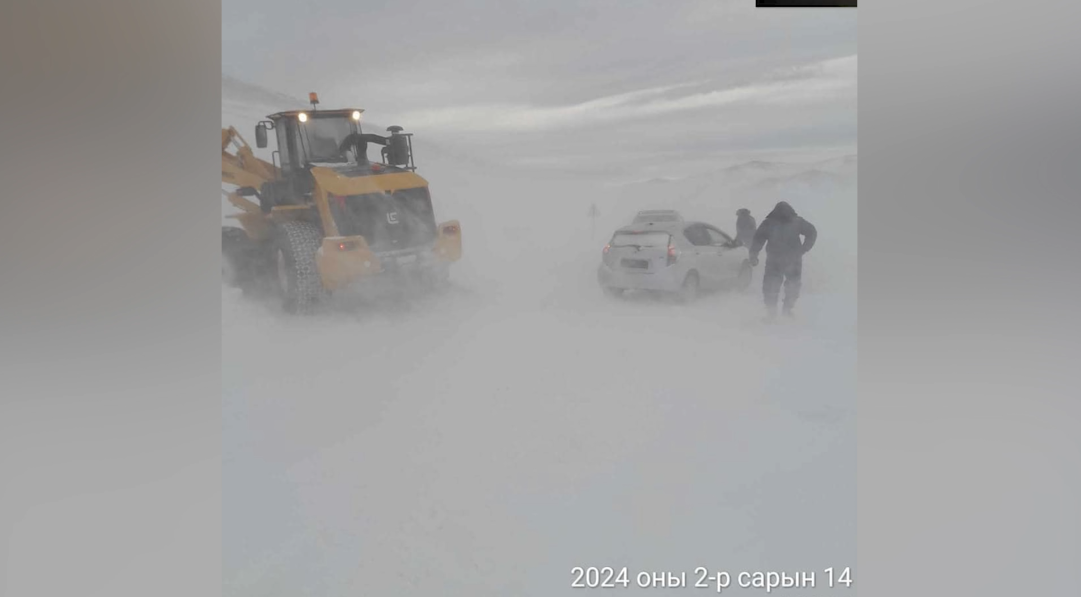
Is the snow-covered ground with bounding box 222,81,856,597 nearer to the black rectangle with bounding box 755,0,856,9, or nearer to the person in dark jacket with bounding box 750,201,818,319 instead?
the person in dark jacket with bounding box 750,201,818,319

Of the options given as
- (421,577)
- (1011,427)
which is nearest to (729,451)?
(1011,427)

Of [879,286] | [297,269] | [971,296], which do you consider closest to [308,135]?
[297,269]

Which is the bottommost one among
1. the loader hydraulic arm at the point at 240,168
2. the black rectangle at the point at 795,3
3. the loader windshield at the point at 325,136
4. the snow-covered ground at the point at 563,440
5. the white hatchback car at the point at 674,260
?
the snow-covered ground at the point at 563,440

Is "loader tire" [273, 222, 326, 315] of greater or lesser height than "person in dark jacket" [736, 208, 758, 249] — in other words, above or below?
below

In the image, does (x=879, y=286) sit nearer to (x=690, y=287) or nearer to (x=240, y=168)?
(x=690, y=287)

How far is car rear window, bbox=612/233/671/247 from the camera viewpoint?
2.41 metres

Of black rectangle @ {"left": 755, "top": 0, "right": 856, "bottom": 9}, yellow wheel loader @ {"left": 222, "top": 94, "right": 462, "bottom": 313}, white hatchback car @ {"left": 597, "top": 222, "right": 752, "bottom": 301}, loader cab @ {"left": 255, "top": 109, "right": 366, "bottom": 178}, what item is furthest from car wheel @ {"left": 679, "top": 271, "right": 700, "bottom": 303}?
loader cab @ {"left": 255, "top": 109, "right": 366, "bottom": 178}

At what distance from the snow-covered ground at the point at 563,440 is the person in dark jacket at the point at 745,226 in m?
Answer: 0.03

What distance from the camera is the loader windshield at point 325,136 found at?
2430mm

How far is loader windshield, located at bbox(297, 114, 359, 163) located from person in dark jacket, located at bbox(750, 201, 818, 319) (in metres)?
1.35

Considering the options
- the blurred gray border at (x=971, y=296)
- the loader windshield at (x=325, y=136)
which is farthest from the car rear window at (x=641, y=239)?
the loader windshield at (x=325, y=136)

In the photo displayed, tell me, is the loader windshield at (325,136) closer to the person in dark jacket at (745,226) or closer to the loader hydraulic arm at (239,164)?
the loader hydraulic arm at (239,164)

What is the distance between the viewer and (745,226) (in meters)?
2.40

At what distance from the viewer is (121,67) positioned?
238cm
